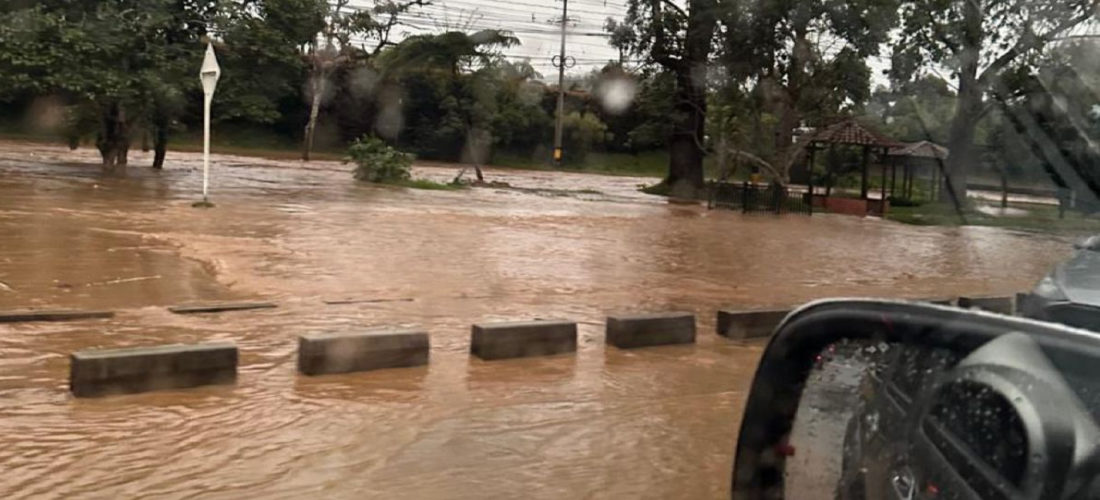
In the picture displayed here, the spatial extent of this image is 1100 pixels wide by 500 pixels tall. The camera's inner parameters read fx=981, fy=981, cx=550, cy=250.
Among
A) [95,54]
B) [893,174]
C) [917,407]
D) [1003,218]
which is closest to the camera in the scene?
[917,407]

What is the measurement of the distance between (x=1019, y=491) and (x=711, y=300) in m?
9.03

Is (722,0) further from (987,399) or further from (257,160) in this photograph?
(987,399)

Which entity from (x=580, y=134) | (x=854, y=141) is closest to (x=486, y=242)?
(x=854, y=141)

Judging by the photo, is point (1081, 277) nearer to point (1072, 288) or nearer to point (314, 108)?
point (1072, 288)

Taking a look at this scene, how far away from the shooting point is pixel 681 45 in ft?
96.7

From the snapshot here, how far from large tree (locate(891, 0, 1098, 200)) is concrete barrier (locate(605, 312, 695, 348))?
577 inches

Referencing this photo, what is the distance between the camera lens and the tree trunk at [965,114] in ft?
74.9

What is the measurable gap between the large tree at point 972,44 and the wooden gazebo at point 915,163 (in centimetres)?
207

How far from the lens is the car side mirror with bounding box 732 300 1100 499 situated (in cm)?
150

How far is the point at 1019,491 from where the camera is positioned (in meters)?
1.51

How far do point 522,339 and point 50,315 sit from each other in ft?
11.9

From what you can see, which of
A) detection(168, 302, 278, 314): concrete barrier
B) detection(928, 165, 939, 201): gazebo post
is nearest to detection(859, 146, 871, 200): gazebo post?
detection(928, 165, 939, 201): gazebo post

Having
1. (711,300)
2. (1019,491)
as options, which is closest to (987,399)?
(1019,491)

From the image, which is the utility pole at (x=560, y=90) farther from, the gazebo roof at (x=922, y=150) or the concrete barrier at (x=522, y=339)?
the concrete barrier at (x=522, y=339)
